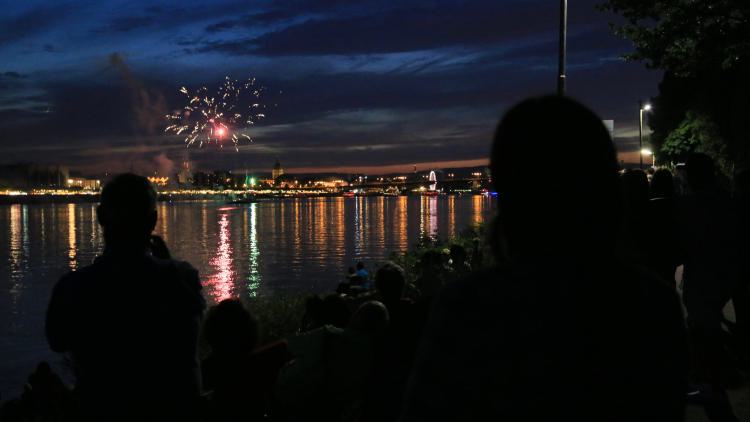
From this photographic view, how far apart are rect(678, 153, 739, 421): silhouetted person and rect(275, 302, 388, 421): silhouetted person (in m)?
2.42

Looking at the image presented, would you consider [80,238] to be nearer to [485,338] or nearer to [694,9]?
[694,9]

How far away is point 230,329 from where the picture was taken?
175 inches

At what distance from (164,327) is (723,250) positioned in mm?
4351

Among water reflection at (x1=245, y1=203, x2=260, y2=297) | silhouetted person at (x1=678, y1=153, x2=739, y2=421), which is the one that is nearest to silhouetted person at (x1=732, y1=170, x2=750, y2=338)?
silhouetted person at (x1=678, y1=153, x2=739, y2=421)

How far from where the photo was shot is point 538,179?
160 centimetres

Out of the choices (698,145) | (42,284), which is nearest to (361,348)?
(42,284)

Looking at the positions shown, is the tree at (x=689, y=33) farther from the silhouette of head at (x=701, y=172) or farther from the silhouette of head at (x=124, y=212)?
the silhouette of head at (x=124, y=212)

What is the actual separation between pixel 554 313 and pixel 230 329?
3241mm

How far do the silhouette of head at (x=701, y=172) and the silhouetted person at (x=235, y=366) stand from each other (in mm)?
3527

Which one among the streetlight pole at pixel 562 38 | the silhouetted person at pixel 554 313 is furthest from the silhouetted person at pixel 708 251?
the streetlight pole at pixel 562 38

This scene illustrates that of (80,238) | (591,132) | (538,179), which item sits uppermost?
(591,132)

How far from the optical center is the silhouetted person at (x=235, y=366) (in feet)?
14.5

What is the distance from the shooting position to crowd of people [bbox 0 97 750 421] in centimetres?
148

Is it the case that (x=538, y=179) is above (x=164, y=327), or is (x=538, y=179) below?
above
